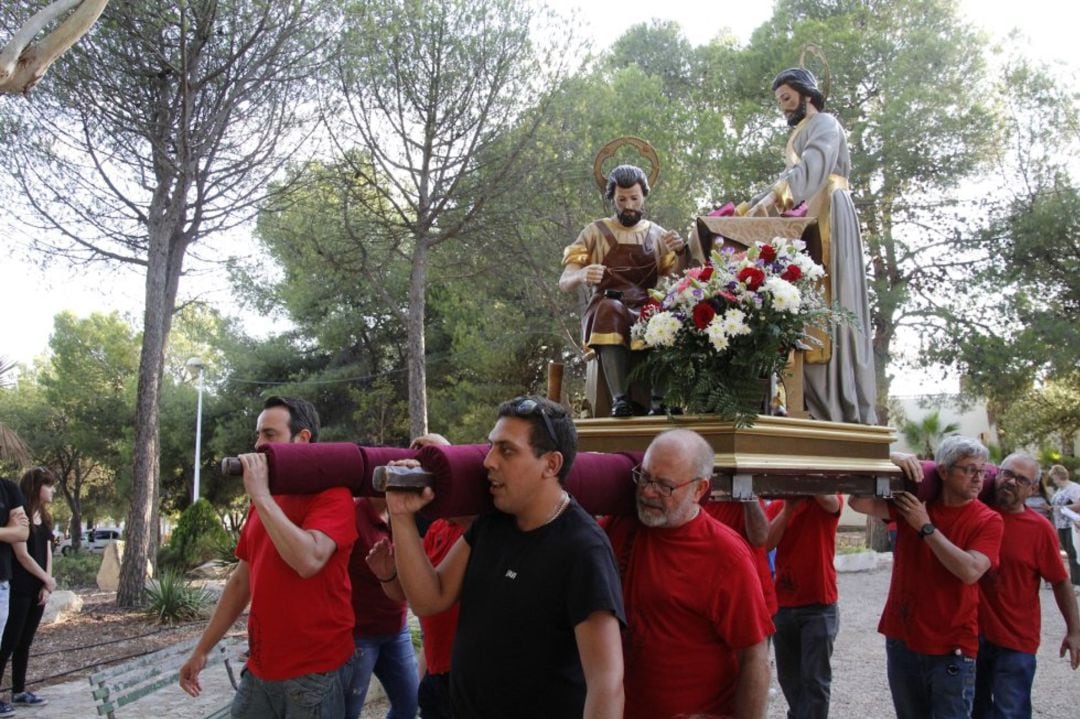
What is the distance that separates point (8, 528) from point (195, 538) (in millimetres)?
10579

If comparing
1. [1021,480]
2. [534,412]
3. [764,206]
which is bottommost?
[1021,480]

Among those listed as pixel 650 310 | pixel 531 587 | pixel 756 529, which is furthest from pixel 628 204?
pixel 531 587

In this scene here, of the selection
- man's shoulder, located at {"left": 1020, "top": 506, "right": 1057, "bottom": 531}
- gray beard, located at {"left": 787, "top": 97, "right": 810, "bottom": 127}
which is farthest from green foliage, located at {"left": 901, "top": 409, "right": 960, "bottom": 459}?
gray beard, located at {"left": 787, "top": 97, "right": 810, "bottom": 127}

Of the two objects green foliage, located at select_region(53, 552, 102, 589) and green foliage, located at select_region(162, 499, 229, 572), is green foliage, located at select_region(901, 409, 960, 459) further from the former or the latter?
green foliage, located at select_region(53, 552, 102, 589)

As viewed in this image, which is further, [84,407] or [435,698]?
[84,407]

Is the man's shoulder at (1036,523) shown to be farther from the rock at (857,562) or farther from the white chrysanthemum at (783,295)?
the rock at (857,562)

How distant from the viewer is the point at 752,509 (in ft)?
14.6

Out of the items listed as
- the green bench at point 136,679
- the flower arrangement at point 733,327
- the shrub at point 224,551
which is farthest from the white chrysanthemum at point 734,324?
the shrub at point 224,551

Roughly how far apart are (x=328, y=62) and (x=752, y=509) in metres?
11.6

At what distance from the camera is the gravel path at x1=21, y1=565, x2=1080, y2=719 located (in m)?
7.58

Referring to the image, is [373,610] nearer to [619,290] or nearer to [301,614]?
[301,614]

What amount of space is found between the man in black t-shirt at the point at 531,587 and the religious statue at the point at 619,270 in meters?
2.09

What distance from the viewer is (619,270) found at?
5.04 m

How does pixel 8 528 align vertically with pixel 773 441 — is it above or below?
below
